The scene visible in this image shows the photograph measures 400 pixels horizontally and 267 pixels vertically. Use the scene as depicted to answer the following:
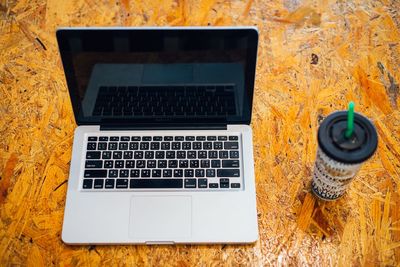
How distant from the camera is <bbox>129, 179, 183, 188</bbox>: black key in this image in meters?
0.83

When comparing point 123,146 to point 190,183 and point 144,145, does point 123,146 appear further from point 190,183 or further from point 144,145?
point 190,183

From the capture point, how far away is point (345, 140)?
0.70m

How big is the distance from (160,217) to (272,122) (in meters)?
0.30

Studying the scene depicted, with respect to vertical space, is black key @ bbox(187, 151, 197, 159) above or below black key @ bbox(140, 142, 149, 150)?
below

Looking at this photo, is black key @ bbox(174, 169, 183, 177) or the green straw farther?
black key @ bbox(174, 169, 183, 177)

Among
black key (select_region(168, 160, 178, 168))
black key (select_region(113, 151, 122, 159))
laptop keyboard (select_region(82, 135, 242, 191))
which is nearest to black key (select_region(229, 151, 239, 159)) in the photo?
laptop keyboard (select_region(82, 135, 242, 191))

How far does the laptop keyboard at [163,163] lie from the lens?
0.84 m

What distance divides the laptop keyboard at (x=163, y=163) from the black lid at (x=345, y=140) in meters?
0.19

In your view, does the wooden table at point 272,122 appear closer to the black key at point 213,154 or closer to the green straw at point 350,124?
the black key at point 213,154

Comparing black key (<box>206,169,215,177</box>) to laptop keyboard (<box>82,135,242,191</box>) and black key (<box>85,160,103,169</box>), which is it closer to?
laptop keyboard (<box>82,135,242,191</box>)

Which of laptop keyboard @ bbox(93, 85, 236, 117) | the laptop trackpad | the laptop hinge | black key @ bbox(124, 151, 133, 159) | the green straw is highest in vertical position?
the green straw

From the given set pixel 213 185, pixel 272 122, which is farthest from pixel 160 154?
pixel 272 122

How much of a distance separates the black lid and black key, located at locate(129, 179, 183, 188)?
0.87 feet

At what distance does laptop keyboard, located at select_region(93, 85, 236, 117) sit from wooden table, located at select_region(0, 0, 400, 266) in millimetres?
101
